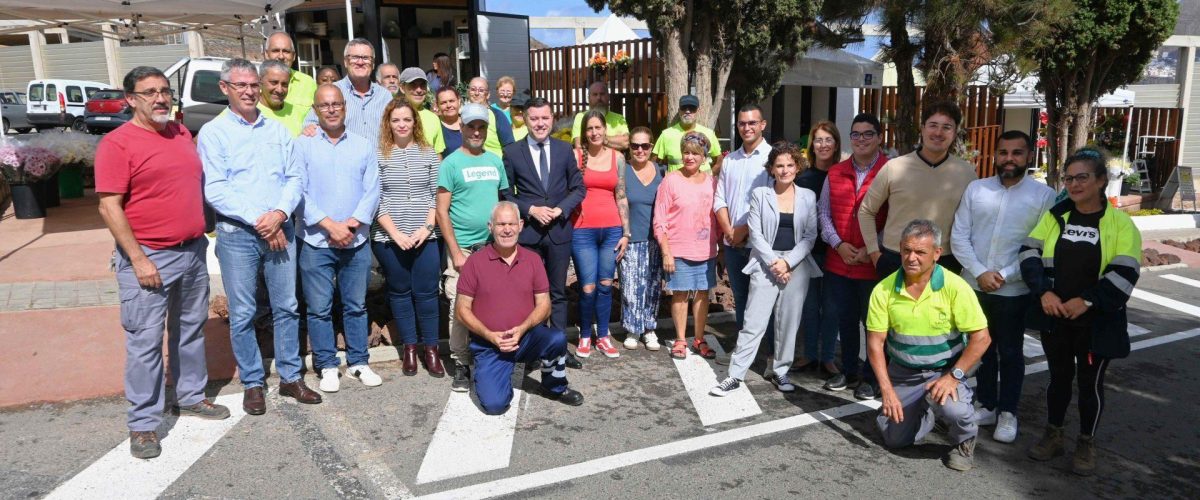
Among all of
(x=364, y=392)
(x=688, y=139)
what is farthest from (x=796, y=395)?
(x=364, y=392)

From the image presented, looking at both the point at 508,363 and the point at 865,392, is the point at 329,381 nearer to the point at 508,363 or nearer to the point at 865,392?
the point at 508,363

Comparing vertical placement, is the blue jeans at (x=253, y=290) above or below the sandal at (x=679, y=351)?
above

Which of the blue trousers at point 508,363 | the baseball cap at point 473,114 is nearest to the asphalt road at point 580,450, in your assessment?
the blue trousers at point 508,363

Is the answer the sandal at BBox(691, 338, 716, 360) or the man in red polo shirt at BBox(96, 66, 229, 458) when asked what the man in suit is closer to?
the sandal at BBox(691, 338, 716, 360)

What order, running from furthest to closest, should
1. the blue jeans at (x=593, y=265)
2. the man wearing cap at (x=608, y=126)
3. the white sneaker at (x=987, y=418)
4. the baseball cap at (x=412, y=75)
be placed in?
the baseball cap at (x=412, y=75) → the man wearing cap at (x=608, y=126) → the blue jeans at (x=593, y=265) → the white sneaker at (x=987, y=418)

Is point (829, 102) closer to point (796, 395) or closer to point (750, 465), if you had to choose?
point (796, 395)

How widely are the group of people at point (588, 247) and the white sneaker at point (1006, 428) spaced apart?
16mm

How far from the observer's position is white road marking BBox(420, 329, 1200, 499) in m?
3.82

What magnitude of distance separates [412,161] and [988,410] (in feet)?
12.9

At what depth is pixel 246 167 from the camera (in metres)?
4.53

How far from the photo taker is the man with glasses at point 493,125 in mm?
6520

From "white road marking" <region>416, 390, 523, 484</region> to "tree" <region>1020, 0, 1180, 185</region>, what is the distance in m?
9.60

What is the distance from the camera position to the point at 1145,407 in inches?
199

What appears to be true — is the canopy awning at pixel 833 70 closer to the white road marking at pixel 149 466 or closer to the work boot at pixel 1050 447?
the work boot at pixel 1050 447
